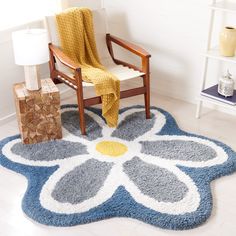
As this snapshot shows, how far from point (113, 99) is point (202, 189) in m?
0.92

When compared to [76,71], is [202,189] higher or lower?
lower

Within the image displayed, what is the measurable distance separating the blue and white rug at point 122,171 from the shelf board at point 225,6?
853 millimetres

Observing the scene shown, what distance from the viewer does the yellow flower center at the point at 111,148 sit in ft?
8.73

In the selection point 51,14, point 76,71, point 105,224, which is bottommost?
point 105,224

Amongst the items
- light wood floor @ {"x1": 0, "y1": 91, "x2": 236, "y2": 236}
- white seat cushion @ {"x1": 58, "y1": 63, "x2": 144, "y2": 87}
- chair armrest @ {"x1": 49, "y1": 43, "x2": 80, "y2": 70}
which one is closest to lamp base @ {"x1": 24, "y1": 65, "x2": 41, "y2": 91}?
chair armrest @ {"x1": 49, "y1": 43, "x2": 80, "y2": 70}

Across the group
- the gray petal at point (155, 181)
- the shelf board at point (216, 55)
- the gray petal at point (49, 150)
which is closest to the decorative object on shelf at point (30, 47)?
the gray petal at point (49, 150)

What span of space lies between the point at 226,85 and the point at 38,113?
50.7 inches

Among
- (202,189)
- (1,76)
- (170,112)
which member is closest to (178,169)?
(202,189)

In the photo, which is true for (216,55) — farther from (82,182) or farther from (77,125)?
(82,182)

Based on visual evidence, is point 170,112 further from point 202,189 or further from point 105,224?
point 105,224

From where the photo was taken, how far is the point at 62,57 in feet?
9.32

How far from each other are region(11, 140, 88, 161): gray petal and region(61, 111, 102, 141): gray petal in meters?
0.14

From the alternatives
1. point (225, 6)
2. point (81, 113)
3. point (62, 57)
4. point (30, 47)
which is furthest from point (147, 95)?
point (30, 47)

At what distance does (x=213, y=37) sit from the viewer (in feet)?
10.1
